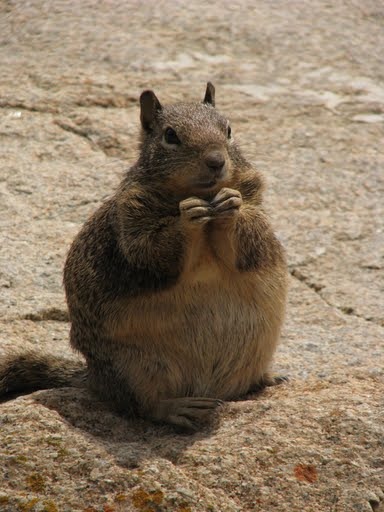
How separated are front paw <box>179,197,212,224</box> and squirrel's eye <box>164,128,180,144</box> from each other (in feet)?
1.75

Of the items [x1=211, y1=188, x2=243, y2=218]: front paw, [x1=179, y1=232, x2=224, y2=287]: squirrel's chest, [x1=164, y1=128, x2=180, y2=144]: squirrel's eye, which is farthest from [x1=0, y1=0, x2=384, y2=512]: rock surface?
[x1=164, y1=128, x2=180, y2=144]: squirrel's eye

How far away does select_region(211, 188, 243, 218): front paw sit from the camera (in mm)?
4461

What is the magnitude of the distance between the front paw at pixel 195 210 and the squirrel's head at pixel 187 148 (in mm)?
176

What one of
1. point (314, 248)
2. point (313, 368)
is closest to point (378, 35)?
point (314, 248)

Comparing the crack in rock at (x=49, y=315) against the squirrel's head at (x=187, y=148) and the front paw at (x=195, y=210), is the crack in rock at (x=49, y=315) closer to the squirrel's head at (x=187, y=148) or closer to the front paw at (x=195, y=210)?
the squirrel's head at (x=187, y=148)

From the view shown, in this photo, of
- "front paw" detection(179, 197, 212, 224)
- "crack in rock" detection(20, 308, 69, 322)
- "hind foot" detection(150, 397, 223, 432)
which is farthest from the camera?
"crack in rock" detection(20, 308, 69, 322)

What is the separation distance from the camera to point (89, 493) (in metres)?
4.04

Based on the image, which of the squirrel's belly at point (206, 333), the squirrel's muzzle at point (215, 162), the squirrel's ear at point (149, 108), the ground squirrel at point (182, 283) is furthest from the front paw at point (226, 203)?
the squirrel's ear at point (149, 108)

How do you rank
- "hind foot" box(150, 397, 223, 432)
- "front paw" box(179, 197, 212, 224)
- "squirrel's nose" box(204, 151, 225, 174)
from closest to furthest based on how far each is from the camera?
"front paw" box(179, 197, 212, 224) < "squirrel's nose" box(204, 151, 225, 174) < "hind foot" box(150, 397, 223, 432)

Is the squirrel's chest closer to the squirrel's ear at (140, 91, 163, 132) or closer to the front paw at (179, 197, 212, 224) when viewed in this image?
the front paw at (179, 197, 212, 224)

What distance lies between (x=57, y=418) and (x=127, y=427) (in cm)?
42

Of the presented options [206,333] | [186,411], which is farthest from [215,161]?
[186,411]

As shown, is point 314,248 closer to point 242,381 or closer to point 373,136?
point 373,136

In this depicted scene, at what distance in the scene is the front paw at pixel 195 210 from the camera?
4441 mm
